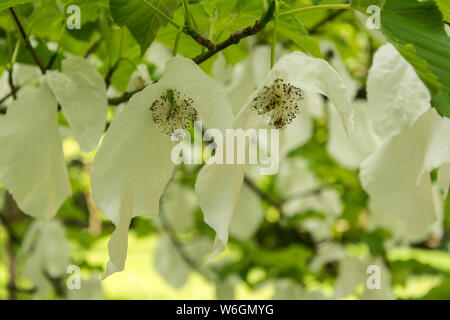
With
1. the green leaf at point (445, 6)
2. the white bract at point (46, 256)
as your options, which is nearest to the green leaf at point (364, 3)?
the green leaf at point (445, 6)

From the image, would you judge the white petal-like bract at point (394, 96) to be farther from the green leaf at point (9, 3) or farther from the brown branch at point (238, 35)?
the green leaf at point (9, 3)

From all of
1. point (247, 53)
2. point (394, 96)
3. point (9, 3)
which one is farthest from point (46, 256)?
point (394, 96)

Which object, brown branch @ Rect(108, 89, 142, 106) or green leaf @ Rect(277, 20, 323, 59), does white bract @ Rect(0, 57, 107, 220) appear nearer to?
brown branch @ Rect(108, 89, 142, 106)

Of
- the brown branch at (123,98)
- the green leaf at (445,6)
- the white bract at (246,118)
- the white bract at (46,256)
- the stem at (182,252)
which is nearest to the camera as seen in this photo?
the white bract at (246,118)

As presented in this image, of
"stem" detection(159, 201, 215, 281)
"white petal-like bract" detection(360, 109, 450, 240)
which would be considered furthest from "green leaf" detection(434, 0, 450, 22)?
"stem" detection(159, 201, 215, 281)

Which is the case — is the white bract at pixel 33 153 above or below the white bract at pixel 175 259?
above
